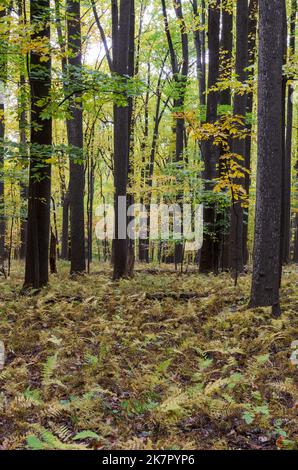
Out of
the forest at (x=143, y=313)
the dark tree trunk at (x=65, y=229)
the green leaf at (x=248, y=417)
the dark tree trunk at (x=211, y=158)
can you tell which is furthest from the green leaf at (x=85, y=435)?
the dark tree trunk at (x=65, y=229)

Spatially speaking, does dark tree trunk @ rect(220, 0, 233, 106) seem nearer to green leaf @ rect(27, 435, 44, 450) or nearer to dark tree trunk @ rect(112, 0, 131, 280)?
dark tree trunk @ rect(112, 0, 131, 280)

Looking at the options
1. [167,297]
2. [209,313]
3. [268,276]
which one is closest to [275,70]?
[268,276]

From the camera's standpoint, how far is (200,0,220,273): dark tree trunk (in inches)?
Result: 538

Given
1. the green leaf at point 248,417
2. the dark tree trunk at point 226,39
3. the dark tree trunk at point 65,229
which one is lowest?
the green leaf at point 248,417

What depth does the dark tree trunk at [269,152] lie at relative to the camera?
7648 millimetres

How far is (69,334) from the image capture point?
7.76m

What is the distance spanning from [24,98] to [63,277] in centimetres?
600

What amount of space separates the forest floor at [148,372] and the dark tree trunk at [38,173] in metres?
0.95

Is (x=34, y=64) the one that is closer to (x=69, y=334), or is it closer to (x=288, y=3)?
(x=69, y=334)

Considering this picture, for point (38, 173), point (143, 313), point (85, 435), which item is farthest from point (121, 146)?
point (85, 435)

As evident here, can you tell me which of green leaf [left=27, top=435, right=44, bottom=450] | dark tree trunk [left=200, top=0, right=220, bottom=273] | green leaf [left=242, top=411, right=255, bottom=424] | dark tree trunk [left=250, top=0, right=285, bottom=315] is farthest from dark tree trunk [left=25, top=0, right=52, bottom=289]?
green leaf [left=242, top=411, right=255, bottom=424]

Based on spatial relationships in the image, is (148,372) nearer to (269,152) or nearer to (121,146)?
(269,152)

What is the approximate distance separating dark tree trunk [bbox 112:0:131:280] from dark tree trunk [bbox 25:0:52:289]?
2444 millimetres

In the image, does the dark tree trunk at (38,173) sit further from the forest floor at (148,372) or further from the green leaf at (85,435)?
the green leaf at (85,435)
